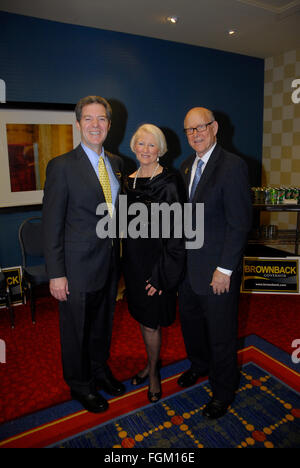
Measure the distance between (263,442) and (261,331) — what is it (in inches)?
49.7

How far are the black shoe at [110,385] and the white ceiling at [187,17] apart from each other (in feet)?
9.86

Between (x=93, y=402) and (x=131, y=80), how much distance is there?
335cm

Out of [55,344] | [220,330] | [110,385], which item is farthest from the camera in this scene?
[55,344]

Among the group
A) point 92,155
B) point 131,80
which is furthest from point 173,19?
point 92,155

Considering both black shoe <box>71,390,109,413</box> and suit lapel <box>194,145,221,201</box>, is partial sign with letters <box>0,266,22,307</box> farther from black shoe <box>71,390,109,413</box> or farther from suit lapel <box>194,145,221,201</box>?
suit lapel <box>194,145,221,201</box>

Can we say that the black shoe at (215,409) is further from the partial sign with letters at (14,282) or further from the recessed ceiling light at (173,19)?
the recessed ceiling light at (173,19)

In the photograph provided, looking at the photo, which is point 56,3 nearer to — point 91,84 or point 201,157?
point 91,84

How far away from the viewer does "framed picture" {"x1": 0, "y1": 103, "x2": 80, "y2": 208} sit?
3395 mm

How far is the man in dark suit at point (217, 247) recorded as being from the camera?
1.77 m

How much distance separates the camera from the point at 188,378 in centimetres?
230

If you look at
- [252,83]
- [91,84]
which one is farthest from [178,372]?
[252,83]

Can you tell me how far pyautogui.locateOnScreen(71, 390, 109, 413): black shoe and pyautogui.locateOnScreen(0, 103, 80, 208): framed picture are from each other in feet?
7.05

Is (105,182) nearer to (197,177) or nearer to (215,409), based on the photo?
(197,177)

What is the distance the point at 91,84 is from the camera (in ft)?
12.3
